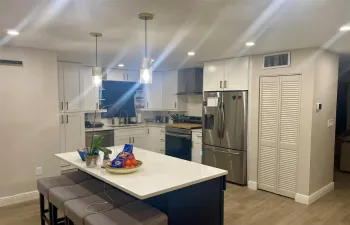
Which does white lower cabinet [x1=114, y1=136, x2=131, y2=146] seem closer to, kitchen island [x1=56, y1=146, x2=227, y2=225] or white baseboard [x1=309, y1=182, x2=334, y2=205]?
kitchen island [x1=56, y1=146, x2=227, y2=225]

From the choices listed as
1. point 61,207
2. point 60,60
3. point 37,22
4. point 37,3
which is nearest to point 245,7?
point 37,3

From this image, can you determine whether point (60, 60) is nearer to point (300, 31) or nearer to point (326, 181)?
point (300, 31)

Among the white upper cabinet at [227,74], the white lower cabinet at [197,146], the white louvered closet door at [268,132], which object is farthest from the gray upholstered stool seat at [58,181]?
the white upper cabinet at [227,74]

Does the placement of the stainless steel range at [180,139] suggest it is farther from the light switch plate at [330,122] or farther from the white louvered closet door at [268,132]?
the light switch plate at [330,122]

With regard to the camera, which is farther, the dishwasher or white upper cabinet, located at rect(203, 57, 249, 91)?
the dishwasher

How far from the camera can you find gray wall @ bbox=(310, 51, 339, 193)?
12.1 ft

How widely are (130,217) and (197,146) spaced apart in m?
3.29

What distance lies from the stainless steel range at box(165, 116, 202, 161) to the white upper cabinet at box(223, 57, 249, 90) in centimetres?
127

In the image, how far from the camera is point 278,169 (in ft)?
13.1

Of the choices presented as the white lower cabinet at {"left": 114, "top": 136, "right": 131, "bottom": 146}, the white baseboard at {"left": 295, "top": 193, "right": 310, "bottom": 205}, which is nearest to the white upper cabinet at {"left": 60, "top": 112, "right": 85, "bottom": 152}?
the white lower cabinet at {"left": 114, "top": 136, "right": 131, "bottom": 146}

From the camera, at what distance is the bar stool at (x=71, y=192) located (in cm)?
238

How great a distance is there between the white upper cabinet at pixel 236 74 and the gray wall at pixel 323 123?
3.57 feet

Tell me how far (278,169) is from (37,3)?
12.4 feet

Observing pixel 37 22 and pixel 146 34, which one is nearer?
pixel 37 22
